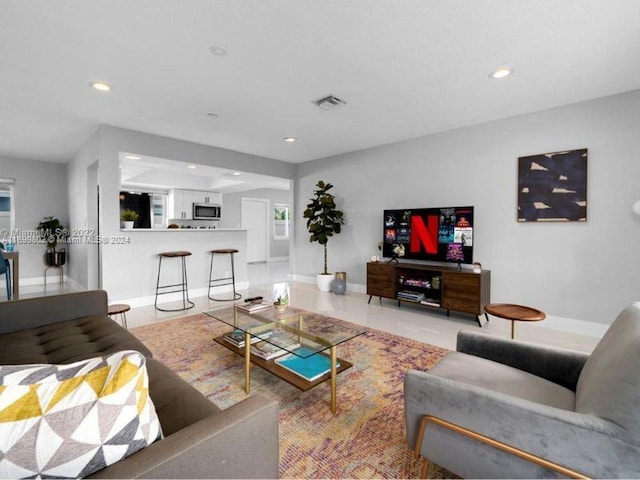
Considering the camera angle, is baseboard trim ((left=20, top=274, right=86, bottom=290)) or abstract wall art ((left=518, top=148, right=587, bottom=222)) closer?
abstract wall art ((left=518, top=148, right=587, bottom=222))

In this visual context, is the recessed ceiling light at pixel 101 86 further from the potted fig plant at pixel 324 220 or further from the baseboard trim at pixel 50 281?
the baseboard trim at pixel 50 281

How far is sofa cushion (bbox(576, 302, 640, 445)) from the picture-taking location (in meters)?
0.93

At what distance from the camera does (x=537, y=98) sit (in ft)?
10.8

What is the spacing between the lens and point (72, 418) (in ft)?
2.23

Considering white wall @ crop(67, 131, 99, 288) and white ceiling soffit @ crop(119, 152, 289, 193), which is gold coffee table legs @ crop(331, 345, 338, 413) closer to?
white wall @ crop(67, 131, 99, 288)

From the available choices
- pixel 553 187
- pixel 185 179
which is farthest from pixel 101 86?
pixel 185 179

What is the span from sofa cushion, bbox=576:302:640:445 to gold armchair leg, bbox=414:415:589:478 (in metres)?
0.21

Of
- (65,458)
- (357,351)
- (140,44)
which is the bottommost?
(357,351)

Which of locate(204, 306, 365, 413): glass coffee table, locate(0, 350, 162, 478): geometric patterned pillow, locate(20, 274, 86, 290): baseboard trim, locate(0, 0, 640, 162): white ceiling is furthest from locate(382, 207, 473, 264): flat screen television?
locate(20, 274, 86, 290): baseboard trim

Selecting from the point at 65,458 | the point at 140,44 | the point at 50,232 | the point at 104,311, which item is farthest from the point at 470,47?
the point at 50,232

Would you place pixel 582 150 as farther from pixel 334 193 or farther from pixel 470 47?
pixel 334 193

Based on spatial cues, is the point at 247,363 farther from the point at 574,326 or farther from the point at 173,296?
the point at 574,326

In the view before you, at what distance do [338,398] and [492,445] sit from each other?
1.14 m

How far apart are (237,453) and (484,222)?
13.5 feet
